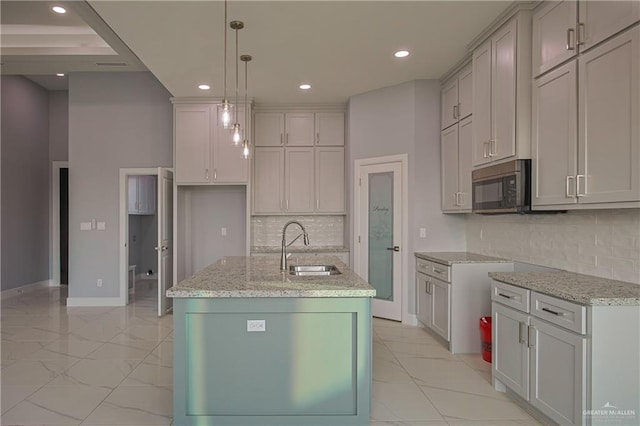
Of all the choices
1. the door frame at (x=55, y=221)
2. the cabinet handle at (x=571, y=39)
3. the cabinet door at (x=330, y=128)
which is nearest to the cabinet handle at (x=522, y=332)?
the cabinet handle at (x=571, y=39)

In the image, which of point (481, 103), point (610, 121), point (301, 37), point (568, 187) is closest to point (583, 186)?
point (568, 187)

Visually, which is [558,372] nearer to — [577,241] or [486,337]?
[577,241]

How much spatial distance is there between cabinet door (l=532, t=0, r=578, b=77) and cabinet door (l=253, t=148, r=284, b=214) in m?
3.55

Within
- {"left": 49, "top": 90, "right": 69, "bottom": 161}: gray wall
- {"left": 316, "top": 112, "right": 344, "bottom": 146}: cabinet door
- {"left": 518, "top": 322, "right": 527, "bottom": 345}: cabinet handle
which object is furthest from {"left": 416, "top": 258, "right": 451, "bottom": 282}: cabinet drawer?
{"left": 49, "top": 90, "right": 69, "bottom": 161}: gray wall

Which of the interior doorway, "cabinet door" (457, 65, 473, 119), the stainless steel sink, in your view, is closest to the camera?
the stainless steel sink

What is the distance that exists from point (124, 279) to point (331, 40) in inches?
174

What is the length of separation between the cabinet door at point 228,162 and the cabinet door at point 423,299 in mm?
2611

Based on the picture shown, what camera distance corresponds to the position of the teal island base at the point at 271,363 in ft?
7.55

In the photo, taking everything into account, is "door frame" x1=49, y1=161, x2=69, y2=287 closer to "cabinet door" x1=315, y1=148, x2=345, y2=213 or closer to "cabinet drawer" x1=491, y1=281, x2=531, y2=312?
"cabinet door" x1=315, y1=148, x2=345, y2=213

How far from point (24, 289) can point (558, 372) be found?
25.2 feet

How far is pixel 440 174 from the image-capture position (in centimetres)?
460

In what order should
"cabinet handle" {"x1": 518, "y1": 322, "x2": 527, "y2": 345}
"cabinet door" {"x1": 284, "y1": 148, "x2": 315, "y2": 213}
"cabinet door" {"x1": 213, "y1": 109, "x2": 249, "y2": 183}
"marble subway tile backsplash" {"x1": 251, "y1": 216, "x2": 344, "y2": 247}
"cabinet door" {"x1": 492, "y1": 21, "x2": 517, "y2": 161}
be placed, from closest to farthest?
"cabinet handle" {"x1": 518, "y1": 322, "x2": 527, "y2": 345}, "cabinet door" {"x1": 492, "y1": 21, "x2": 517, "y2": 161}, "cabinet door" {"x1": 213, "y1": 109, "x2": 249, "y2": 183}, "cabinet door" {"x1": 284, "y1": 148, "x2": 315, "y2": 213}, "marble subway tile backsplash" {"x1": 251, "y1": 216, "x2": 344, "y2": 247}

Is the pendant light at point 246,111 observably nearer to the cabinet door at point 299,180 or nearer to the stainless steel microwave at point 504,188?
the cabinet door at point 299,180

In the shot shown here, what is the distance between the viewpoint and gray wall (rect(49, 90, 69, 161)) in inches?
280
